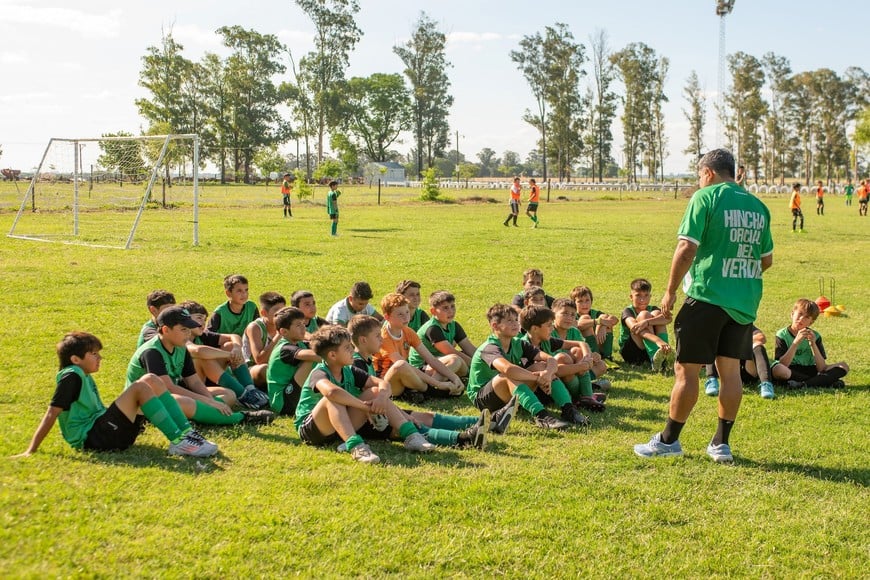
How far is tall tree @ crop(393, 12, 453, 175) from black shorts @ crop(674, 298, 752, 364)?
86198 millimetres

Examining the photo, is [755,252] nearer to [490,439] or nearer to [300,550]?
[490,439]

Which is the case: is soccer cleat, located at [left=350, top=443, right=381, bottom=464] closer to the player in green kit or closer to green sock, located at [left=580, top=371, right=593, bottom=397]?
the player in green kit

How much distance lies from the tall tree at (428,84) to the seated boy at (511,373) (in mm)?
85040

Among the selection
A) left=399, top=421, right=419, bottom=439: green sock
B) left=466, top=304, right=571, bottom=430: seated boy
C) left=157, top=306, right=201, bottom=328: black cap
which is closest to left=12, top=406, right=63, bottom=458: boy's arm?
left=157, top=306, right=201, bottom=328: black cap

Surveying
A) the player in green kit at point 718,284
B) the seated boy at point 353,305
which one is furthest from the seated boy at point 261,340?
the player in green kit at point 718,284

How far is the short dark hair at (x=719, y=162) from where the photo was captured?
218 inches

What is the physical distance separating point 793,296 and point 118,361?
10830mm

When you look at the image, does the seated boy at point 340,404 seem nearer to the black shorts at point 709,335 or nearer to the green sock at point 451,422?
the green sock at point 451,422

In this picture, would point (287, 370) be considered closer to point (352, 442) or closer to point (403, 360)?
point (403, 360)

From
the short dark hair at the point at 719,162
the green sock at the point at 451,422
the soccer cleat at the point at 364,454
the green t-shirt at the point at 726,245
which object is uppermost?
the short dark hair at the point at 719,162

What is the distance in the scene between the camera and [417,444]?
218 inches

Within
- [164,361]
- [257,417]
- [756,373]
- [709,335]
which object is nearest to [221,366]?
[257,417]

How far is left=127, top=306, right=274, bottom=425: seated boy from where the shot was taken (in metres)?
5.79

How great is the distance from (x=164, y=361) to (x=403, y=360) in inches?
80.9
